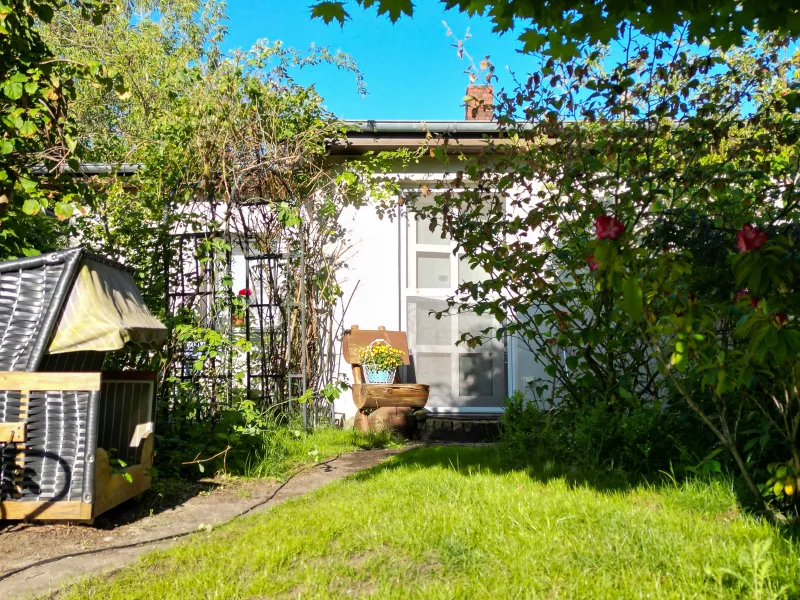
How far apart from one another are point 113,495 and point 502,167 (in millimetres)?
3585

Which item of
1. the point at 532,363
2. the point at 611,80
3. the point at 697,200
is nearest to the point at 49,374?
the point at 611,80

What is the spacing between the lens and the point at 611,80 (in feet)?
16.5

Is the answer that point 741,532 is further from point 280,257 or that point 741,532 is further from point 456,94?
point 280,257

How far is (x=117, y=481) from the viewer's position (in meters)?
4.18

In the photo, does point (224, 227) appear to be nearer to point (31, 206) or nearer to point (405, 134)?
point (31, 206)

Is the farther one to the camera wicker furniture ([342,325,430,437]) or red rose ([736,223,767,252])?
wicker furniture ([342,325,430,437])

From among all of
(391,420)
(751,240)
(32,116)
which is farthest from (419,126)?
(751,240)

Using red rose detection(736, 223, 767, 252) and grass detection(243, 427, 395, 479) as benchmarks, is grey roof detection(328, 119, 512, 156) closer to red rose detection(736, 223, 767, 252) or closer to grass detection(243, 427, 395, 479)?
grass detection(243, 427, 395, 479)

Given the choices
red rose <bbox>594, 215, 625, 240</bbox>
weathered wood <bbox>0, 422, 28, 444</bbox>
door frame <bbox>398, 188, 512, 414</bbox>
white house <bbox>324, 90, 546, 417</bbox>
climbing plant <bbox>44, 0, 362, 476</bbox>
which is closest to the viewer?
red rose <bbox>594, 215, 625, 240</bbox>

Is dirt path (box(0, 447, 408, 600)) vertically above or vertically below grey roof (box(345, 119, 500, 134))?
below

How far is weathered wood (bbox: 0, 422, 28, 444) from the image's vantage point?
3742 mm

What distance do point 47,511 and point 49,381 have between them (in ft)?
2.25

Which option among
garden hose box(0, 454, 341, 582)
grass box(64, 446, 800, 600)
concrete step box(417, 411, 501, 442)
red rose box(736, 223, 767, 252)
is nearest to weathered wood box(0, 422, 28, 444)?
garden hose box(0, 454, 341, 582)

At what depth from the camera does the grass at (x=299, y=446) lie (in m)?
5.71
